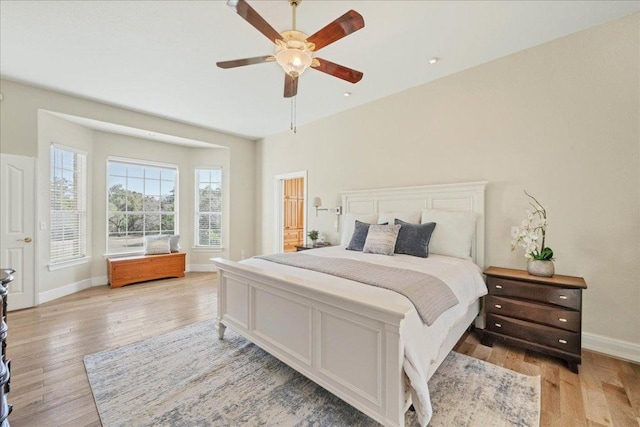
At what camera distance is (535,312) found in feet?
7.61

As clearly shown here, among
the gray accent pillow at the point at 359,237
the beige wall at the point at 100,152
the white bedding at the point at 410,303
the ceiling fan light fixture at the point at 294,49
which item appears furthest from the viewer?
the beige wall at the point at 100,152

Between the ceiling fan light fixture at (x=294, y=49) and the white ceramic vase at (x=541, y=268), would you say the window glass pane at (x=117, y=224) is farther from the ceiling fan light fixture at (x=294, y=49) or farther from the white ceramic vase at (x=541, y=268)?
the white ceramic vase at (x=541, y=268)

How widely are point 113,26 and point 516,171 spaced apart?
4.15 meters

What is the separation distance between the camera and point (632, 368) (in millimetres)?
2184

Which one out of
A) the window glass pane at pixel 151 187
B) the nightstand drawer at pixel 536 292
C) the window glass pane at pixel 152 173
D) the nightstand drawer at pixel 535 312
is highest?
the window glass pane at pixel 152 173

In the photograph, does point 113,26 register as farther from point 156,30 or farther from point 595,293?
point 595,293

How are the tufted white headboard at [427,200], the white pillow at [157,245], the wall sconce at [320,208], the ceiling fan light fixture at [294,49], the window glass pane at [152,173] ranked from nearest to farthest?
1. the ceiling fan light fixture at [294,49]
2. the tufted white headboard at [427,200]
3. the wall sconce at [320,208]
4. the white pillow at [157,245]
5. the window glass pane at [152,173]

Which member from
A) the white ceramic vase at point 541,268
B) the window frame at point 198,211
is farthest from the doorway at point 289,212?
the white ceramic vase at point 541,268

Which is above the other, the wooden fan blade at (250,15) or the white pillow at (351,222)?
the wooden fan blade at (250,15)

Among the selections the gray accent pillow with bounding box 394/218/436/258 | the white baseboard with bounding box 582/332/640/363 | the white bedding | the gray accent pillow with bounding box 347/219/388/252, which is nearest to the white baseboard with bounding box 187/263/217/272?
the white bedding

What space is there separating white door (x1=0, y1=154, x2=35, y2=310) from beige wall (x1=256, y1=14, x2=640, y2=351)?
460 cm

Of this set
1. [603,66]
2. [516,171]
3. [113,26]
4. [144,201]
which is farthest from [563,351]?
[144,201]

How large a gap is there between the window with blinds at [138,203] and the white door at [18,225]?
129 centimetres

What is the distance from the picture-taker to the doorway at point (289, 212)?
5777mm
